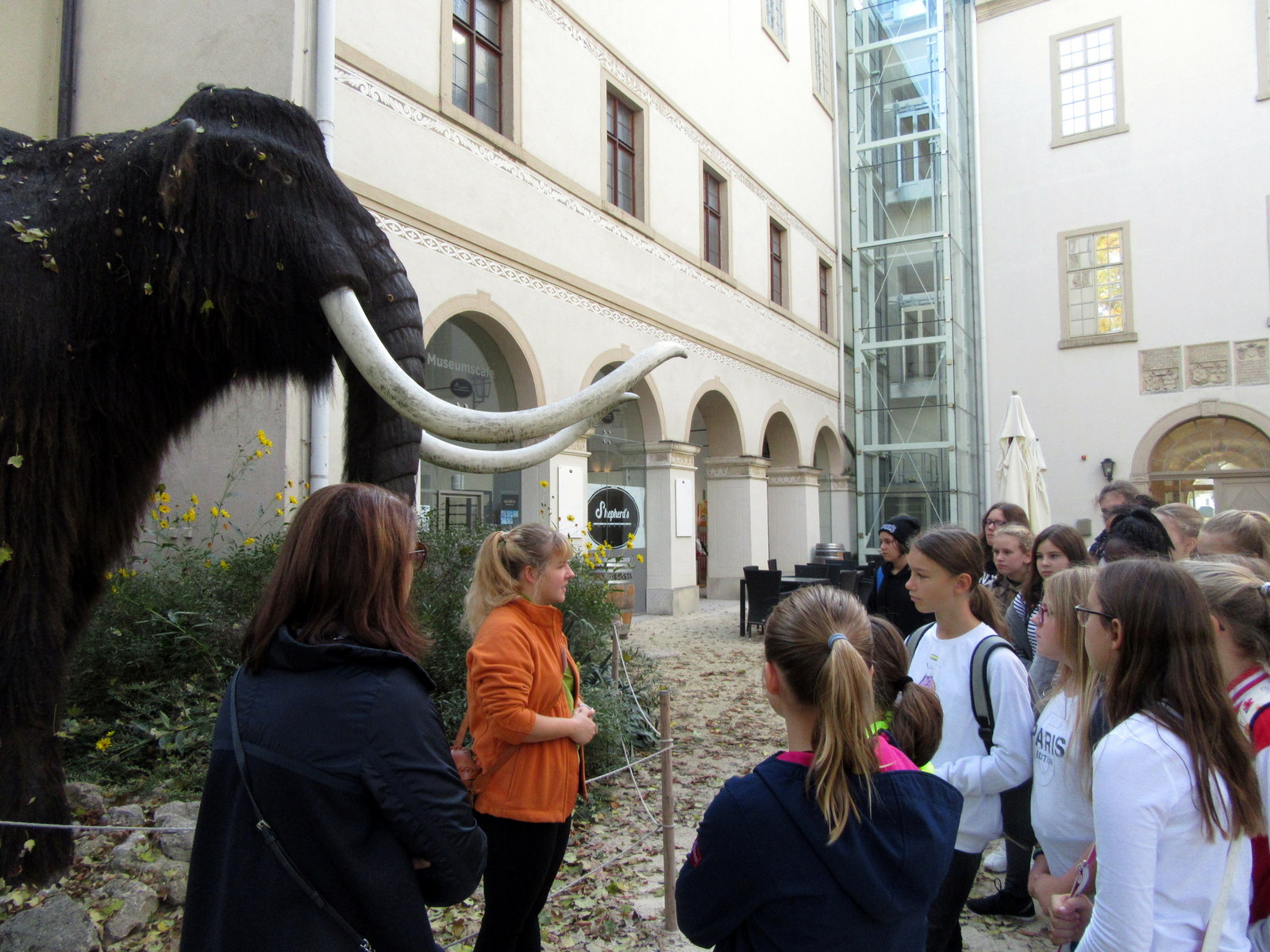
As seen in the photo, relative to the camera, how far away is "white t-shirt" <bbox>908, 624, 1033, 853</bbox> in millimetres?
2324

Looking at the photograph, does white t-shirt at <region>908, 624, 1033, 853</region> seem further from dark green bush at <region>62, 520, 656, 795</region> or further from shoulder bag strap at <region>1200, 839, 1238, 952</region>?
dark green bush at <region>62, 520, 656, 795</region>

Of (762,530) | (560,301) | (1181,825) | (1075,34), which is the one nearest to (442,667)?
(1181,825)

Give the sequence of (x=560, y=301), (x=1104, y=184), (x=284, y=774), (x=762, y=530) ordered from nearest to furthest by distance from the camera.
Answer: (x=284, y=774), (x=560, y=301), (x=762, y=530), (x=1104, y=184)

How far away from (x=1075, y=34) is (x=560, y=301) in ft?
51.7

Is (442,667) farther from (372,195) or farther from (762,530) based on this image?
(762,530)

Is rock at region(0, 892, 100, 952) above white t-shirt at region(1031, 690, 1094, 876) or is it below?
below

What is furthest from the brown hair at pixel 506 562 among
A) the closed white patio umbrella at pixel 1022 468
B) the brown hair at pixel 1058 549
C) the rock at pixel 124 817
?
the closed white patio umbrella at pixel 1022 468

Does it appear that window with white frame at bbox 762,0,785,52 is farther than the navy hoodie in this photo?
Yes

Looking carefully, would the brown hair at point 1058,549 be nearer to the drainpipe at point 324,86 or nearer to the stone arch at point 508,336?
the drainpipe at point 324,86

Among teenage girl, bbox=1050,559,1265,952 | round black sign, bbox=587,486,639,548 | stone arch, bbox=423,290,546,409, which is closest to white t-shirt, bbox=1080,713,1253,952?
teenage girl, bbox=1050,559,1265,952

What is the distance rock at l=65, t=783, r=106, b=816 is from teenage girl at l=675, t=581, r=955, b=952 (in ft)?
10.5

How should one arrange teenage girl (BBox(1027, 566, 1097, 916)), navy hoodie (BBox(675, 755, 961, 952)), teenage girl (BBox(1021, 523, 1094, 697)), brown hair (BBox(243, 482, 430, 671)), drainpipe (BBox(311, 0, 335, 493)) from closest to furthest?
navy hoodie (BBox(675, 755, 961, 952)) → brown hair (BBox(243, 482, 430, 671)) → teenage girl (BBox(1027, 566, 1097, 916)) → teenage girl (BBox(1021, 523, 1094, 697)) → drainpipe (BBox(311, 0, 335, 493))

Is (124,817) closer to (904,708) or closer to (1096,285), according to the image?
(904,708)

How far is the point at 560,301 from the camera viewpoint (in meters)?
9.98
